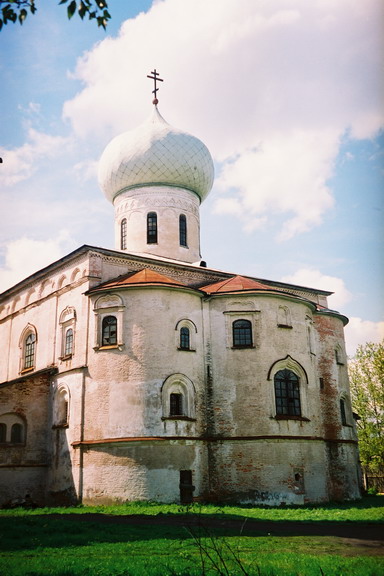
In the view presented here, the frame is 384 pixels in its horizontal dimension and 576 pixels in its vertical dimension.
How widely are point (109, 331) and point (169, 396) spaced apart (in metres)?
3.15

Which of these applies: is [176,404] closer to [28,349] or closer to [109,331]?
[109,331]

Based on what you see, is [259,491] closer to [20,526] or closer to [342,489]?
→ [342,489]

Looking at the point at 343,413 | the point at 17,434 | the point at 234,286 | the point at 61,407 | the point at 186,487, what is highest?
the point at 234,286

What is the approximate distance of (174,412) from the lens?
20.2 meters

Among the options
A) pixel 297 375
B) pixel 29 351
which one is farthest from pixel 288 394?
pixel 29 351

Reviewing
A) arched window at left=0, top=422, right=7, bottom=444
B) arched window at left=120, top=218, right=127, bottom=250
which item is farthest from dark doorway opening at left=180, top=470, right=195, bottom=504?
arched window at left=120, top=218, right=127, bottom=250

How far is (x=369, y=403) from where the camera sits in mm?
34094

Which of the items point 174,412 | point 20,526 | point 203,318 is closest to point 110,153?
point 203,318

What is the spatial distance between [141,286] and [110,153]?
385 inches

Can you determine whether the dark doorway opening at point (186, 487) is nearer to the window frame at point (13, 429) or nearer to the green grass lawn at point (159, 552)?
the green grass lawn at point (159, 552)

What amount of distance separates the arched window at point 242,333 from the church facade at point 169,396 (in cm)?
4

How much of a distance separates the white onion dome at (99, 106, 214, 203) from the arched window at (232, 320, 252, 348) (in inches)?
337

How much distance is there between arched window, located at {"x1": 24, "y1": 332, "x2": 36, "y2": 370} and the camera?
24656 millimetres

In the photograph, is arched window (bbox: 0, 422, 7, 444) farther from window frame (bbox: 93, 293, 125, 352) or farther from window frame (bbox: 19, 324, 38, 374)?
window frame (bbox: 93, 293, 125, 352)
